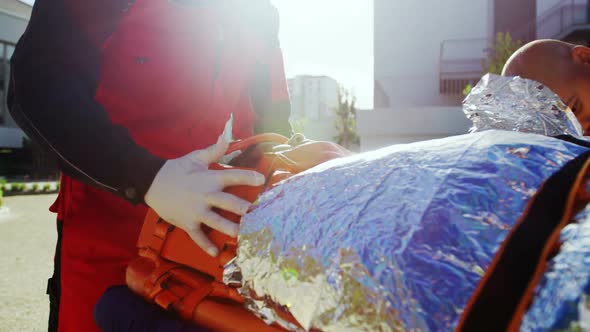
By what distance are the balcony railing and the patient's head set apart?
1157 cm

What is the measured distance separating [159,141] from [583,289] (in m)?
1.00

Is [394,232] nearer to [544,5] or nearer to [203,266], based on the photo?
[203,266]

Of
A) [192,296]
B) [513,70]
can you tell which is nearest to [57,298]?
[192,296]

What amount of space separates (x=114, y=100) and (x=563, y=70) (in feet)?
3.95

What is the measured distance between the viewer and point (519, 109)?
1.00 meters

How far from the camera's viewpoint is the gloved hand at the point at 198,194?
75cm

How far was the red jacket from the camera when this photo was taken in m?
0.88

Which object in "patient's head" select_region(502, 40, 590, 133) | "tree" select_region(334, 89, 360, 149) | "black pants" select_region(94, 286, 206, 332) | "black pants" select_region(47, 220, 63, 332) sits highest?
"patient's head" select_region(502, 40, 590, 133)

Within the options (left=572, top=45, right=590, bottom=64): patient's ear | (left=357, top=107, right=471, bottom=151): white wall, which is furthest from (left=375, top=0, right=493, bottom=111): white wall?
(left=572, top=45, right=590, bottom=64): patient's ear

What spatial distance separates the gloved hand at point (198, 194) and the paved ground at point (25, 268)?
2.72m

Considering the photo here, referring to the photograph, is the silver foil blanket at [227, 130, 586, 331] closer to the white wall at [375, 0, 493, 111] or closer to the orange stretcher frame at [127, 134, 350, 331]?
the orange stretcher frame at [127, 134, 350, 331]

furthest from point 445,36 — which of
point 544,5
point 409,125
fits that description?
point 409,125

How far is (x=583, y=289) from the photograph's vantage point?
1.34 ft

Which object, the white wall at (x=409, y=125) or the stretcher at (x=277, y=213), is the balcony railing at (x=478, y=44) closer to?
the white wall at (x=409, y=125)
